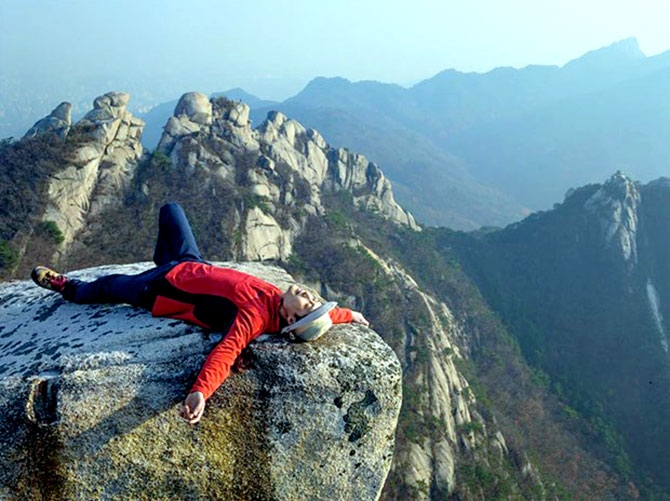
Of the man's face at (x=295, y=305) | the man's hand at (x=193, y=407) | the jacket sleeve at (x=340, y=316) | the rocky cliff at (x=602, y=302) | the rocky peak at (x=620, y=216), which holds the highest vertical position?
the man's face at (x=295, y=305)

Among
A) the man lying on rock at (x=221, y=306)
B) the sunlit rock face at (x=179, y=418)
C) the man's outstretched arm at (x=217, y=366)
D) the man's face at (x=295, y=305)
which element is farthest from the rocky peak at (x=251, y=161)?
the man's outstretched arm at (x=217, y=366)

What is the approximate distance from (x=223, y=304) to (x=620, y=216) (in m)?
72.4

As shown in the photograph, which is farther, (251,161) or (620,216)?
(620,216)

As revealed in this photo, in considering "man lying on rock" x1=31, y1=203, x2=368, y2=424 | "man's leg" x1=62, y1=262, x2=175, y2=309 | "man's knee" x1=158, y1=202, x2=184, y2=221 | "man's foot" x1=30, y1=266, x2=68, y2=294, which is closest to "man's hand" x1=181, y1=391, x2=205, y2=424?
"man lying on rock" x1=31, y1=203, x2=368, y2=424

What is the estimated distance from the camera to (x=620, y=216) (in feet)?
210

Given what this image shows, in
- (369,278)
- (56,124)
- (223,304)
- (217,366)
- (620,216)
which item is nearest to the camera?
(217,366)

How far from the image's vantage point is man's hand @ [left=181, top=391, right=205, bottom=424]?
3750 millimetres

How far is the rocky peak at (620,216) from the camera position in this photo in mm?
63469

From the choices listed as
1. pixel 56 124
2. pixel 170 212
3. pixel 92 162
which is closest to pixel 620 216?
pixel 92 162

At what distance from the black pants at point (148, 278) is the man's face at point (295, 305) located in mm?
1467

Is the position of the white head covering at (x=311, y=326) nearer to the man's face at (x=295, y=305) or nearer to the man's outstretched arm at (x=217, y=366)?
the man's face at (x=295, y=305)

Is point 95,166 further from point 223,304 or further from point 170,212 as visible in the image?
point 223,304

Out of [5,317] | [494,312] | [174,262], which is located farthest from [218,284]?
[494,312]

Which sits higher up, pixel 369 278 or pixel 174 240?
pixel 174 240
